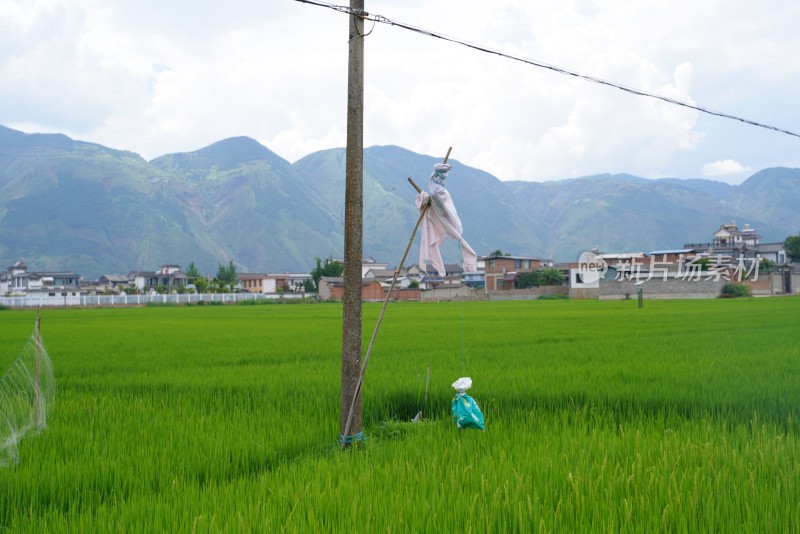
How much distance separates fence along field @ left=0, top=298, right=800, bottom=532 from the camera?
3.15 metres

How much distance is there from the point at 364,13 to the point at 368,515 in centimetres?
391

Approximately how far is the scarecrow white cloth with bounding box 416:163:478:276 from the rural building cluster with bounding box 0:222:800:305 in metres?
27.5

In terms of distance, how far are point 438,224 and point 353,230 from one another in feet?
2.93

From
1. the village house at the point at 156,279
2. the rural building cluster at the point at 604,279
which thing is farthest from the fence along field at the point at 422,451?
the village house at the point at 156,279

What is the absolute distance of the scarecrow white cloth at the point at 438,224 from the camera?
5500 millimetres

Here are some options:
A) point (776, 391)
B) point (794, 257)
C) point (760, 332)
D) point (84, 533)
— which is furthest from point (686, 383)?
point (794, 257)

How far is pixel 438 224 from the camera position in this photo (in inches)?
225

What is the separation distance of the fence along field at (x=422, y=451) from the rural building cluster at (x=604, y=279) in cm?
2551

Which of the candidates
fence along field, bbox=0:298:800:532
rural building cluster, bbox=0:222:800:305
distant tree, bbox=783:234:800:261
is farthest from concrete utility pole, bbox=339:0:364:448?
distant tree, bbox=783:234:800:261

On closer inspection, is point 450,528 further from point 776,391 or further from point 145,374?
point 145,374

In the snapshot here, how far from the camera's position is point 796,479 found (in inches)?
142

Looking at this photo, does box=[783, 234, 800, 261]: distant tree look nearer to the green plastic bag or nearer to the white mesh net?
the green plastic bag

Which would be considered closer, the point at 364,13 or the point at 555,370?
the point at 364,13

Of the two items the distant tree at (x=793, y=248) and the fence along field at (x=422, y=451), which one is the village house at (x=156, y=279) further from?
the fence along field at (x=422, y=451)
